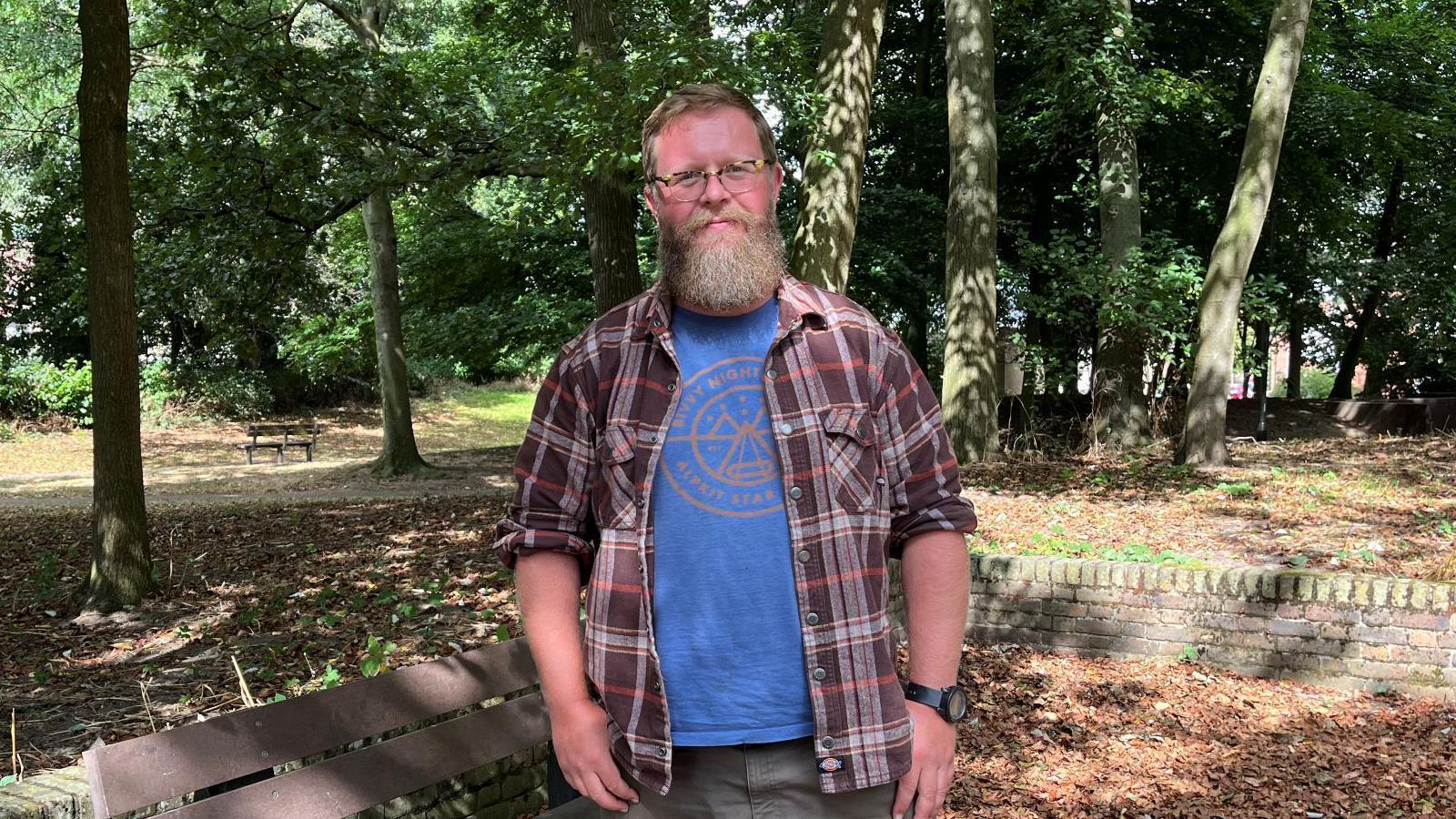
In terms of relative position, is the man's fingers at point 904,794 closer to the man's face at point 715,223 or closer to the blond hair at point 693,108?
the man's face at point 715,223

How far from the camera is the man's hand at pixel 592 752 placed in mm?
1982

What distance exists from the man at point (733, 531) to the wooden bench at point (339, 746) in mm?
1313

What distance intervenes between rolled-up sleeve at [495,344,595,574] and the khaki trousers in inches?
17.5

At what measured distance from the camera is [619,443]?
2023 millimetres

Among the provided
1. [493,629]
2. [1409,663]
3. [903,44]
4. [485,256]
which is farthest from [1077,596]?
[903,44]

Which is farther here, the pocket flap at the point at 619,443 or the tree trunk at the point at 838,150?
the tree trunk at the point at 838,150

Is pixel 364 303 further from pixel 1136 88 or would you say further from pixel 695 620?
pixel 695 620

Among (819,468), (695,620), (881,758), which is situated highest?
(819,468)

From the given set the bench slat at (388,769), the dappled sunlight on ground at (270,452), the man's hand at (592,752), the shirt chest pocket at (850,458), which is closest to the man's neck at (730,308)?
the shirt chest pocket at (850,458)

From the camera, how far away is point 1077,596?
22.0 ft

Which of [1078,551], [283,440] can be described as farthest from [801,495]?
[283,440]

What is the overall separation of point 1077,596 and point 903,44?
55.9 ft

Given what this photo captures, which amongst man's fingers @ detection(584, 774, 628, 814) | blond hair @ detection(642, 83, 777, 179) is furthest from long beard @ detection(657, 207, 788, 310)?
man's fingers @ detection(584, 774, 628, 814)

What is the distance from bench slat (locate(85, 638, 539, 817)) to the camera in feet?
8.87
